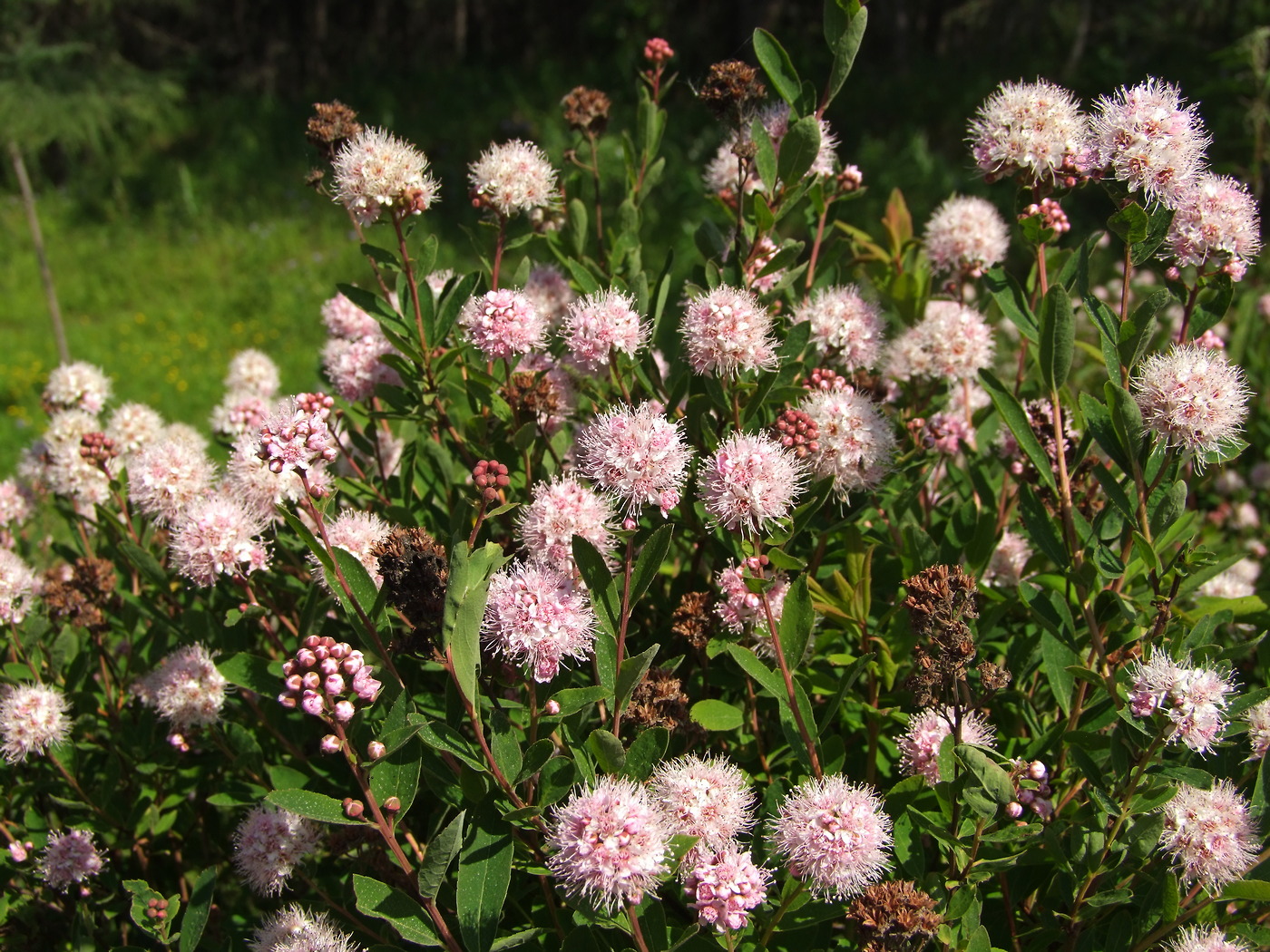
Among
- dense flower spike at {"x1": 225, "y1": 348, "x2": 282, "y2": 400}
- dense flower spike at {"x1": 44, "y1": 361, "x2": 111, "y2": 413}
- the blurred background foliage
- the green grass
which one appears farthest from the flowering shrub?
the green grass

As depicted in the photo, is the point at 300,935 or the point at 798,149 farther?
the point at 798,149

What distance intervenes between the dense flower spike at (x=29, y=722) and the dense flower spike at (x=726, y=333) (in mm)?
1525

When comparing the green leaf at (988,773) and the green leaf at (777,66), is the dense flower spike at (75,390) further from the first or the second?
the green leaf at (988,773)

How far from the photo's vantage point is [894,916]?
137 cm

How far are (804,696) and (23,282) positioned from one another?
11.4 metres

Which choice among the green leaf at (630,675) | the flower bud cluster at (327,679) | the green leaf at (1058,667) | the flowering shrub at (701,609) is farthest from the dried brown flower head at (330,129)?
the green leaf at (1058,667)

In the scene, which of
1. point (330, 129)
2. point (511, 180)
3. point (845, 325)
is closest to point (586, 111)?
point (511, 180)

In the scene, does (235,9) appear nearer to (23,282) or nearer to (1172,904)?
(23,282)

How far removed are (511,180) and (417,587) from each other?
1022mm

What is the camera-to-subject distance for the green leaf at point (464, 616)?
135 cm

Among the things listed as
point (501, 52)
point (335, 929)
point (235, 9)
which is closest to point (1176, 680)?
point (335, 929)

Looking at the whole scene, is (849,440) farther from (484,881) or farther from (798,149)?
(484,881)

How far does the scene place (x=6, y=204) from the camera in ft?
41.5

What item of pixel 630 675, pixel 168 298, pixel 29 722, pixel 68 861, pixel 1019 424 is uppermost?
pixel 1019 424
